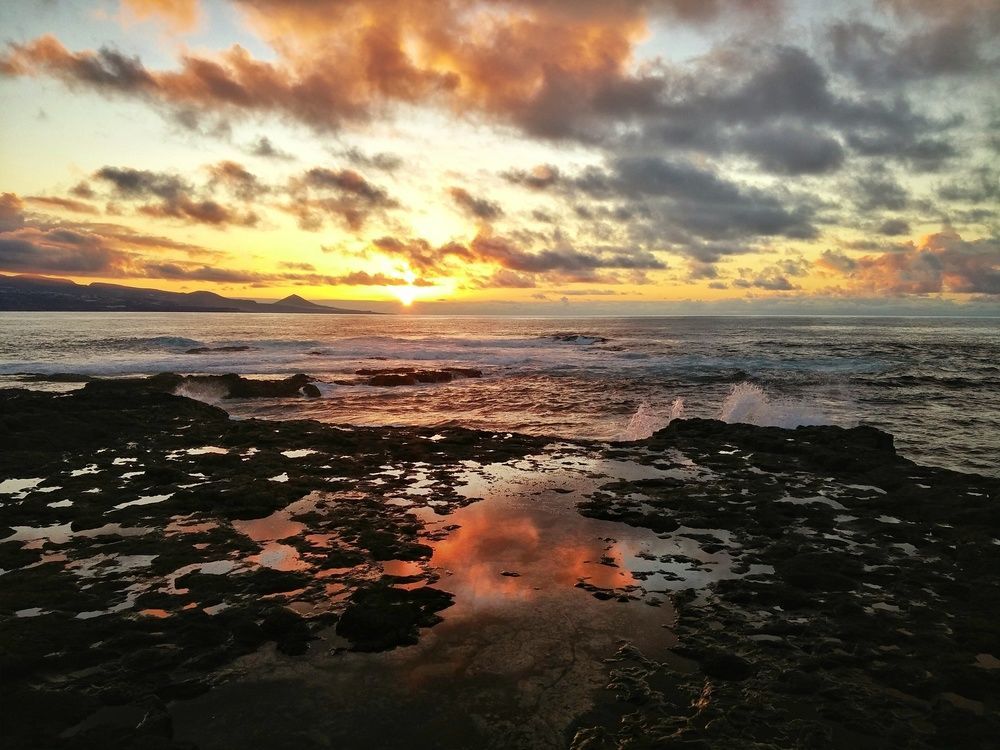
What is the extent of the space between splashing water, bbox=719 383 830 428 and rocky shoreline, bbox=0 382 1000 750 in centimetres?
551

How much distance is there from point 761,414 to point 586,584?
17.2 meters

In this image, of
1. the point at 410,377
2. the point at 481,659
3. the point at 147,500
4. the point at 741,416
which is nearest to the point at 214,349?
the point at 410,377

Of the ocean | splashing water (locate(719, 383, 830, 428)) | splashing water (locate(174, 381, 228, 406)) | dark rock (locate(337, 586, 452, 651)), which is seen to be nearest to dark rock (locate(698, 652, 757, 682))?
dark rock (locate(337, 586, 452, 651))

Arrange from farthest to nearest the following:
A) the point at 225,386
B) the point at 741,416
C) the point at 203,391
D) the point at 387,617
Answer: the point at 225,386, the point at 203,391, the point at 741,416, the point at 387,617

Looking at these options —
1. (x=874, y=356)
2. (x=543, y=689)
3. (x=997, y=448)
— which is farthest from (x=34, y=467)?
(x=874, y=356)

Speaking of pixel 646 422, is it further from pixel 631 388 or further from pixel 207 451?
pixel 207 451

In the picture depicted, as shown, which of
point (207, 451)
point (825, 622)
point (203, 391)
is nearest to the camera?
point (825, 622)

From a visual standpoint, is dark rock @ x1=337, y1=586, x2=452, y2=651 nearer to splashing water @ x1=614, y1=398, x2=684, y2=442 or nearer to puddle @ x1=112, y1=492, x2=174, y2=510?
puddle @ x1=112, y1=492, x2=174, y2=510

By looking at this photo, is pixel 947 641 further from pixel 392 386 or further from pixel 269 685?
pixel 392 386

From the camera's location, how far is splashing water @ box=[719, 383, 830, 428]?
69.2 feet

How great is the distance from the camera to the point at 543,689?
547 centimetres

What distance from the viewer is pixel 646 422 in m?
21.7

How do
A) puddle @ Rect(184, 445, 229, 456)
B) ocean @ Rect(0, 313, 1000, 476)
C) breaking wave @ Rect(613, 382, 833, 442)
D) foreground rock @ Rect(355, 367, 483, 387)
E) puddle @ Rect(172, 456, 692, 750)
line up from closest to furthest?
puddle @ Rect(172, 456, 692, 750)
puddle @ Rect(184, 445, 229, 456)
breaking wave @ Rect(613, 382, 833, 442)
ocean @ Rect(0, 313, 1000, 476)
foreground rock @ Rect(355, 367, 483, 387)

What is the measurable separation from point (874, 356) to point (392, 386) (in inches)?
1843
